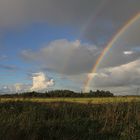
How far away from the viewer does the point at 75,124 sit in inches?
395

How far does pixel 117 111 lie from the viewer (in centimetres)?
1167

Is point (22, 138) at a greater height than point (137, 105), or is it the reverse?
point (137, 105)

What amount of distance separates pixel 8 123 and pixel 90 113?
187 inches

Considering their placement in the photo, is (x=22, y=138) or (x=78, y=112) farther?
(x=78, y=112)

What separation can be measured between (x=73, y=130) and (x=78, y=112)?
335 cm

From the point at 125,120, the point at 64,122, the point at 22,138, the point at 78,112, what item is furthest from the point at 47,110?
the point at 22,138

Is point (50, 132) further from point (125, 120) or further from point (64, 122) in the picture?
point (125, 120)

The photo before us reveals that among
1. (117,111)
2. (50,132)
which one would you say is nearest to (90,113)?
(117,111)

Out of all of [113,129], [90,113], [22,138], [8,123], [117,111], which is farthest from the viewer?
[90,113]

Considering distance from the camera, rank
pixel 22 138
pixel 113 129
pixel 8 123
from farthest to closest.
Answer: pixel 113 129 → pixel 8 123 → pixel 22 138

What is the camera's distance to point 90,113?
12516 mm

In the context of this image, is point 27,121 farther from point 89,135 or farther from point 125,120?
point 125,120

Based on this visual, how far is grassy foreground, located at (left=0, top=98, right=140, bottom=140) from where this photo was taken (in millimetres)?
8164

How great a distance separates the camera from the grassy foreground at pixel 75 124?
26.8 ft
